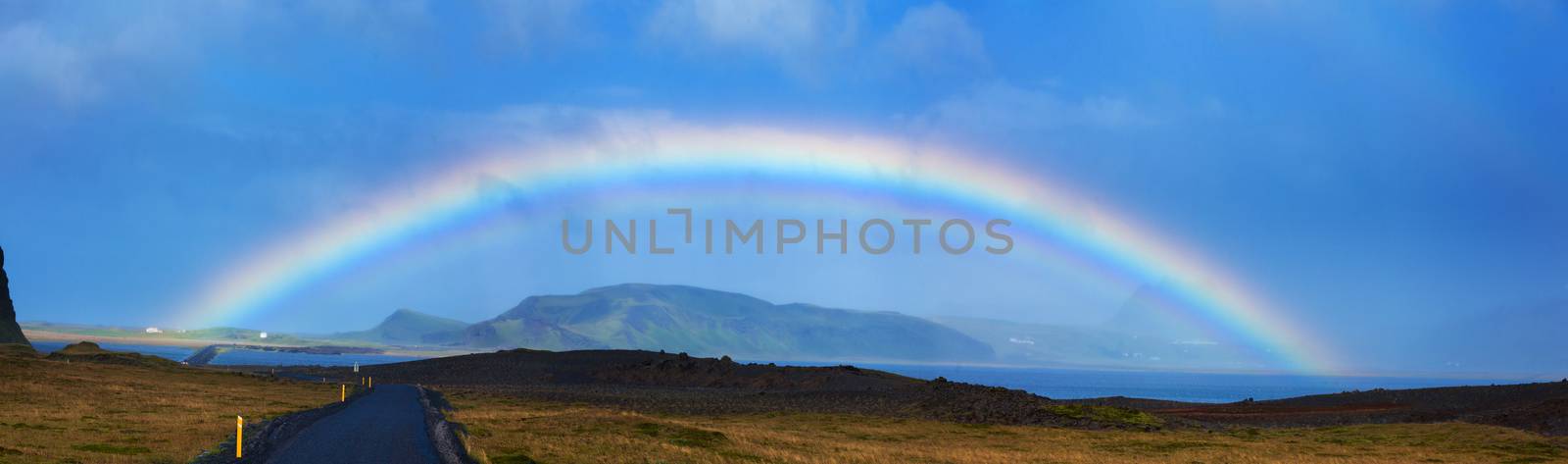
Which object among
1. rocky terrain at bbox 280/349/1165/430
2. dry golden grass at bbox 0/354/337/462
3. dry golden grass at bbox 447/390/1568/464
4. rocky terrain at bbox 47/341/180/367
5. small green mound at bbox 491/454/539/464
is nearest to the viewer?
small green mound at bbox 491/454/539/464

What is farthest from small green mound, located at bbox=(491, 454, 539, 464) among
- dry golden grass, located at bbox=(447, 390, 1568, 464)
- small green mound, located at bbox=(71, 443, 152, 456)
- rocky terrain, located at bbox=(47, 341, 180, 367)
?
rocky terrain, located at bbox=(47, 341, 180, 367)

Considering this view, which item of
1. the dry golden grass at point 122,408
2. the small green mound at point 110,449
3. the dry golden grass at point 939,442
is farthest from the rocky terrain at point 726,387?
the small green mound at point 110,449

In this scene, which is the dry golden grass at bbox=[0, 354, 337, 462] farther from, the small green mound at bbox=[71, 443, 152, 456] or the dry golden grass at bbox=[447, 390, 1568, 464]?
the dry golden grass at bbox=[447, 390, 1568, 464]

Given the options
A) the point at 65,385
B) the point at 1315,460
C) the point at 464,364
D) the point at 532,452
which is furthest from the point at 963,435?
the point at 464,364

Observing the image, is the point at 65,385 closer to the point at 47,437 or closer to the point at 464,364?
the point at 47,437

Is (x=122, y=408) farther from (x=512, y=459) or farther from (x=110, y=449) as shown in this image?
(x=512, y=459)
